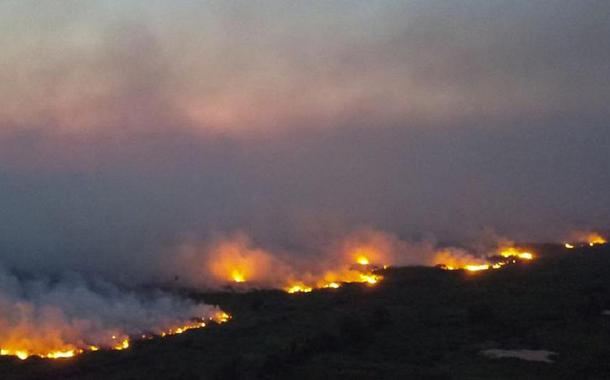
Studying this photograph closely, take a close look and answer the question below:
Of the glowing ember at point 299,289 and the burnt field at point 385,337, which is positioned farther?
the glowing ember at point 299,289

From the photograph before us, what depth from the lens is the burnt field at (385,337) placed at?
57.4 m

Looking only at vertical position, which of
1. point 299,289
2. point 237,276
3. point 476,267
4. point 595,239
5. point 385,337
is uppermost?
point 595,239

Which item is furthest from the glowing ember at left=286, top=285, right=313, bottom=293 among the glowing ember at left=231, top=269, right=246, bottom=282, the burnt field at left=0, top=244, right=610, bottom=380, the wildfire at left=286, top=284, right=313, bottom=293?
the glowing ember at left=231, top=269, right=246, bottom=282

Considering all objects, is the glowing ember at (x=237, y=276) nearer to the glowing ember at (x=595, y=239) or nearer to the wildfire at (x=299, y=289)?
the wildfire at (x=299, y=289)

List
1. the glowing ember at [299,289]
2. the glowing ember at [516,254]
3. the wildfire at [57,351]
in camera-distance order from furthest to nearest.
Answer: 1. the glowing ember at [516,254]
2. the glowing ember at [299,289]
3. the wildfire at [57,351]

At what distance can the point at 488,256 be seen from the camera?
137 meters

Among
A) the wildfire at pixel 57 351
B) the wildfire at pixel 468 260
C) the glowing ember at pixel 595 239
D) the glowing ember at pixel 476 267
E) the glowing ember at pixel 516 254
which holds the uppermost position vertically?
the glowing ember at pixel 595 239

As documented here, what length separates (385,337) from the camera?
70.2 meters

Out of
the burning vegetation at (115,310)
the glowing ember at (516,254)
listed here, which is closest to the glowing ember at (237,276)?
the burning vegetation at (115,310)

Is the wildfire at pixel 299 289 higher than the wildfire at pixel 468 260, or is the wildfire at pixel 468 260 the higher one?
the wildfire at pixel 468 260

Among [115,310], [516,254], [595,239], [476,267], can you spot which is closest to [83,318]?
[115,310]

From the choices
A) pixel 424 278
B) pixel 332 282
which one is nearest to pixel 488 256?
pixel 424 278

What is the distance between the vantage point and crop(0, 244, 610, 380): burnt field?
57406mm

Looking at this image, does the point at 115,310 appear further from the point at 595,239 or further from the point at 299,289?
the point at 595,239
